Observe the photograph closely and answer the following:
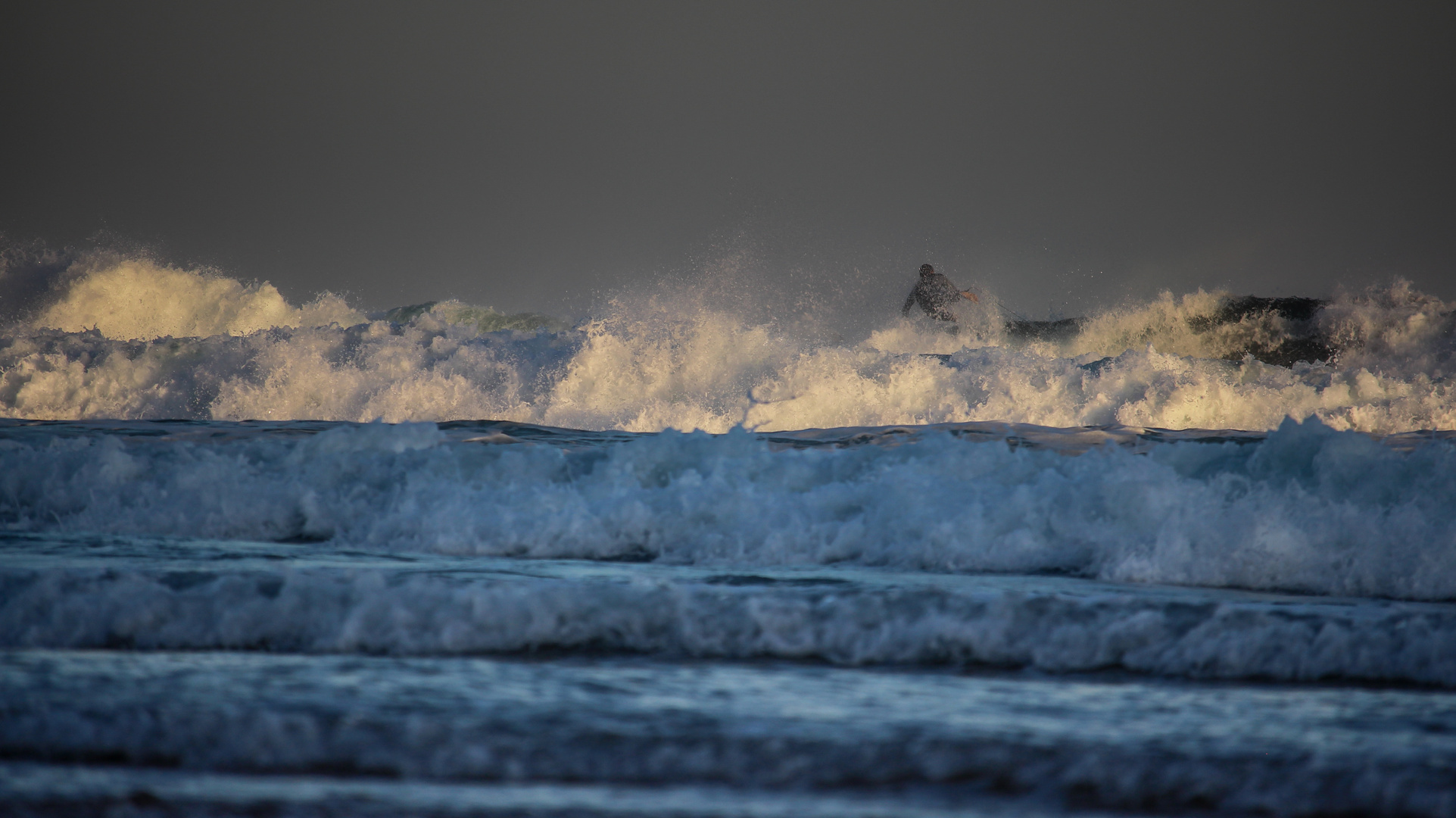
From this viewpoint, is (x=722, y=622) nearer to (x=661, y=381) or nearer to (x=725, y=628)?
(x=725, y=628)

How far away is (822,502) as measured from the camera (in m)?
3.94

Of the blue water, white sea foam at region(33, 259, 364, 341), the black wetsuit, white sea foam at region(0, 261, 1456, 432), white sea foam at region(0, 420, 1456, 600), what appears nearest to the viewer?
the blue water

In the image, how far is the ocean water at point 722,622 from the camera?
163 cm

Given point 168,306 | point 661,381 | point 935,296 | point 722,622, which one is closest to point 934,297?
point 935,296

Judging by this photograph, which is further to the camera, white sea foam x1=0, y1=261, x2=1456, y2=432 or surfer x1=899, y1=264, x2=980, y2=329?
surfer x1=899, y1=264, x2=980, y2=329

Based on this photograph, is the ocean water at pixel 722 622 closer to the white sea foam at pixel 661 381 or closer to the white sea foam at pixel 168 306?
the white sea foam at pixel 661 381

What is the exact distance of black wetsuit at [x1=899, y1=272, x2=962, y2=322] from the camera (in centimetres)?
1489

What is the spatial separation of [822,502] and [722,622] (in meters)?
1.48

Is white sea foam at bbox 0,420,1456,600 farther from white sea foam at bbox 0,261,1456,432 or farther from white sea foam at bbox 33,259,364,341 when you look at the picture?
white sea foam at bbox 33,259,364,341

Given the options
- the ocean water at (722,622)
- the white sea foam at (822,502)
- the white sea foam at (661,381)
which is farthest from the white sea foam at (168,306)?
the white sea foam at (822,502)

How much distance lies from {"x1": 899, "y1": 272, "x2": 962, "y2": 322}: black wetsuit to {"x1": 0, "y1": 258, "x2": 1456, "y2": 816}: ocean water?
338 inches

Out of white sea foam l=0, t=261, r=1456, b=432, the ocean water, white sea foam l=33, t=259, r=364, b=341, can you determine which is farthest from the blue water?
white sea foam l=33, t=259, r=364, b=341

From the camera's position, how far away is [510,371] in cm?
966

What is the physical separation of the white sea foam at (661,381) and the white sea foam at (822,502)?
4465 millimetres
